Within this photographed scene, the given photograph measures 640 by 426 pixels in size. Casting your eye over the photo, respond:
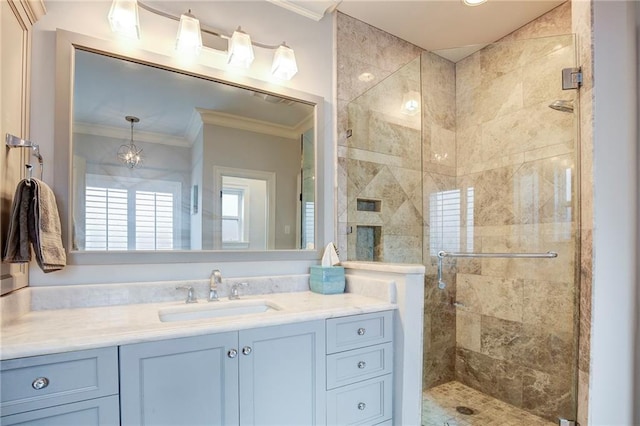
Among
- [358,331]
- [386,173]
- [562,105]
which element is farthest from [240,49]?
[562,105]

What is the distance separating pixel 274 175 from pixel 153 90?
745 mm

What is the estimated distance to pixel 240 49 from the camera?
5.73ft

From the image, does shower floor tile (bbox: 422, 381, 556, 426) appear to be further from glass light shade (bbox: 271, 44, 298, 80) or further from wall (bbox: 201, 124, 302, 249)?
glass light shade (bbox: 271, 44, 298, 80)

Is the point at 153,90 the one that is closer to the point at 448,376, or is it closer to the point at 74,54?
the point at 74,54

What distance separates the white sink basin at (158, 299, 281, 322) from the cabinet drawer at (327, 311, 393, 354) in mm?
287

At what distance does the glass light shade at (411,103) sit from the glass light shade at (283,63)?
84 cm

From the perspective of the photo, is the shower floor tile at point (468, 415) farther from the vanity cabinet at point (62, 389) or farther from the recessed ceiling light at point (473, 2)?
the recessed ceiling light at point (473, 2)

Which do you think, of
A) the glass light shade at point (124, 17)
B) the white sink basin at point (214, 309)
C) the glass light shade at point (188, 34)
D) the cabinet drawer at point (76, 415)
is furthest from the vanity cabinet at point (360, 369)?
the glass light shade at point (124, 17)

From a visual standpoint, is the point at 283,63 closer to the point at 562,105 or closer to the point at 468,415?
the point at 562,105

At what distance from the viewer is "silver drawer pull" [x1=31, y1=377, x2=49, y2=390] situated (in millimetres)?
938

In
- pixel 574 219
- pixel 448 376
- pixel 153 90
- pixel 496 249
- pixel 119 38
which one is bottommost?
pixel 448 376

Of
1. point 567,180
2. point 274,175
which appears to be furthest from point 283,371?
point 567,180

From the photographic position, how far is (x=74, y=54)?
57.0 inches

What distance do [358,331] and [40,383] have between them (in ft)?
3.68
